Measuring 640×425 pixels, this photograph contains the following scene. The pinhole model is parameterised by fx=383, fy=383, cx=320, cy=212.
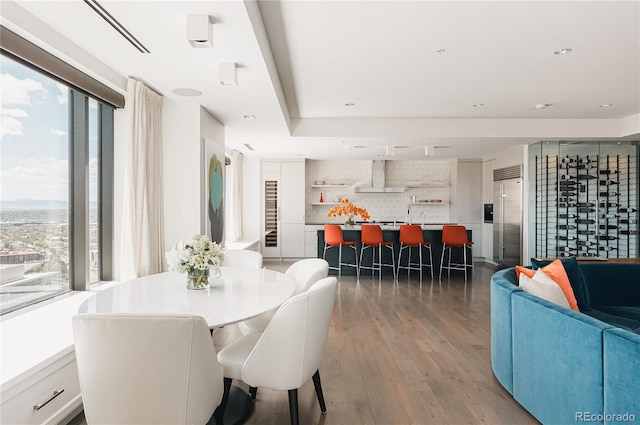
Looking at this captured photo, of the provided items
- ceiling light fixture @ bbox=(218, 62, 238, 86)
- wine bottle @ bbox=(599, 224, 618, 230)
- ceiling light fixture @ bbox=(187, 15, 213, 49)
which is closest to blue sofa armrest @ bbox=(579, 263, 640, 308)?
ceiling light fixture @ bbox=(218, 62, 238, 86)

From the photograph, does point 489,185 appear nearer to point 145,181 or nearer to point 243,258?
point 243,258

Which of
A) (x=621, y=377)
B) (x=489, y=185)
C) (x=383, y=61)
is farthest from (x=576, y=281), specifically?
(x=489, y=185)

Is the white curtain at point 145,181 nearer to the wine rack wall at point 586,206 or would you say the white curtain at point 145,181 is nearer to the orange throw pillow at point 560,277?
the orange throw pillow at point 560,277

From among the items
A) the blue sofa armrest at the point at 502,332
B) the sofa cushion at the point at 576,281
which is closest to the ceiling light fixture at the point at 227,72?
the blue sofa armrest at the point at 502,332

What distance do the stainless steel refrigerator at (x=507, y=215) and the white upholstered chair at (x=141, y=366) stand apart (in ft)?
24.3

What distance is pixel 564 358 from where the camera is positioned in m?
1.95

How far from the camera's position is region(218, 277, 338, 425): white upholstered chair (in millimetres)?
1885

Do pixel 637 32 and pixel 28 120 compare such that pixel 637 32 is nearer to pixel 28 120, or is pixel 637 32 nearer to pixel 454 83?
pixel 454 83

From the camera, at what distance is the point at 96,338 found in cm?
143

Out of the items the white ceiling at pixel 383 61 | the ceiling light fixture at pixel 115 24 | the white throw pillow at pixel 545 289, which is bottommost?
the white throw pillow at pixel 545 289

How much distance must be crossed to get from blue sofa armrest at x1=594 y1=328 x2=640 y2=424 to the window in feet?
11.4

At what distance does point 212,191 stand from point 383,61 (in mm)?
2525

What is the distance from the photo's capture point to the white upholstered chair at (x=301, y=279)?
275cm

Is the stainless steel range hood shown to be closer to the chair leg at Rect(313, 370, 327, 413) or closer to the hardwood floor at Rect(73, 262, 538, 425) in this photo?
the hardwood floor at Rect(73, 262, 538, 425)
